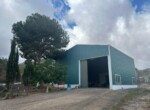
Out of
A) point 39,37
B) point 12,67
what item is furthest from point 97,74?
point 12,67

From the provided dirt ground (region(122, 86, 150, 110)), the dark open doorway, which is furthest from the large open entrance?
dirt ground (region(122, 86, 150, 110))

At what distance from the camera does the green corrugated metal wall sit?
106 ft

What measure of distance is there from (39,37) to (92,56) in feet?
27.5

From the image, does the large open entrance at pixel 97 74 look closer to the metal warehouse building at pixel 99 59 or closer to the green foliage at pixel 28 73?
the metal warehouse building at pixel 99 59

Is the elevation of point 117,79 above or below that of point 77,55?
below

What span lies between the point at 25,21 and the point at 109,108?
24651 millimetres

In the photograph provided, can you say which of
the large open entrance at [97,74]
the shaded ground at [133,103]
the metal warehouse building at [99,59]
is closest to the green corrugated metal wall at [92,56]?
the metal warehouse building at [99,59]

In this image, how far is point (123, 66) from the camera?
120 ft

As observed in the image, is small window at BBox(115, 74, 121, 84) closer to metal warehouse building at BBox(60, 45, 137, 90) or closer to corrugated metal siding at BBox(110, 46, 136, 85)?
metal warehouse building at BBox(60, 45, 137, 90)

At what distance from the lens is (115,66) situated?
32938 mm

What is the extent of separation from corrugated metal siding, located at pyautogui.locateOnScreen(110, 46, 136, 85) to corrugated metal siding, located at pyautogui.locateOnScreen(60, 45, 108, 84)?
5.56 feet

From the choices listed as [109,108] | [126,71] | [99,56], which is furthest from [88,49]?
[109,108]

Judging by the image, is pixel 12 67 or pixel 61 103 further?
pixel 12 67

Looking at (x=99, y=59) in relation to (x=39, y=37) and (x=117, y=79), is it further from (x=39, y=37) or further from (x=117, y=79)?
(x=39, y=37)
